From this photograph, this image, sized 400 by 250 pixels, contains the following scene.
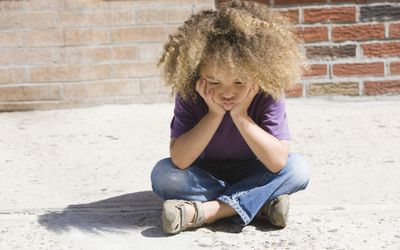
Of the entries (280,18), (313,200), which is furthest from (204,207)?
(280,18)

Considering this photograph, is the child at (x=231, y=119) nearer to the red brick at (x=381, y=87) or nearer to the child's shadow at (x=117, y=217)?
the child's shadow at (x=117, y=217)

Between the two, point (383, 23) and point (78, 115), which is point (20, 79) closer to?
point (78, 115)

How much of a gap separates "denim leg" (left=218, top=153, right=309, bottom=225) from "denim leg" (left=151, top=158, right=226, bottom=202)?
7cm

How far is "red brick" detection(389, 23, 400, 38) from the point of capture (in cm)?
462

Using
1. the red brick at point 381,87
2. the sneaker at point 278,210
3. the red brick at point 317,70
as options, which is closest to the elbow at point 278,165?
the sneaker at point 278,210

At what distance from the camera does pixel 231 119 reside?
9.55ft

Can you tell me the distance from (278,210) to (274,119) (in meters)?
0.32

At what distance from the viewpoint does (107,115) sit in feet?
15.0

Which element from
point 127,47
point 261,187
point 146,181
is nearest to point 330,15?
point 127,47

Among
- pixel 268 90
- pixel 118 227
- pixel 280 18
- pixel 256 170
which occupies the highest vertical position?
pixel 280 18

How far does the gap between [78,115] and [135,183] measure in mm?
1284

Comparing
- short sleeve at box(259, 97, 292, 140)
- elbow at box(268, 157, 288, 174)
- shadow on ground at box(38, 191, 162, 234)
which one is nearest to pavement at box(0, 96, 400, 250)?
shadow on ground at box(38, 191, 162, 234)

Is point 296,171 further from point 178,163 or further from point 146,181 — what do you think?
point 146,181

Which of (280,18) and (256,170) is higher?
(280,18)
